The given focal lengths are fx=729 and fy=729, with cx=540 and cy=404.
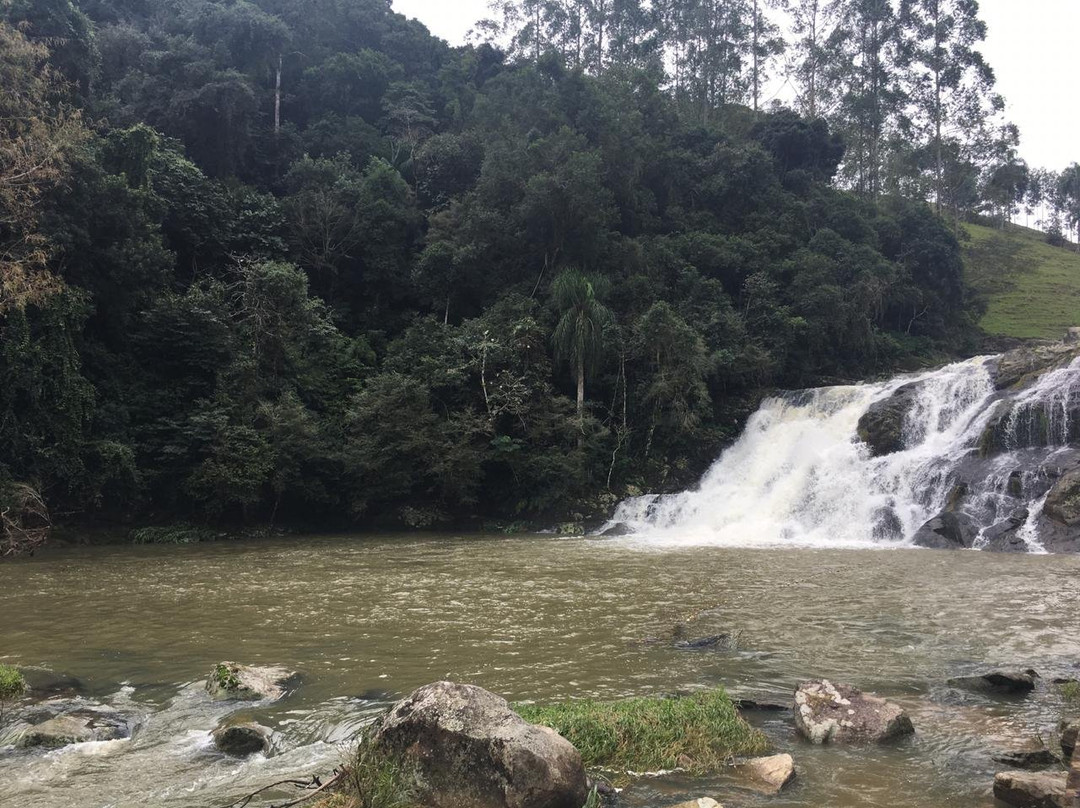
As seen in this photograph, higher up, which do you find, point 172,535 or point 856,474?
point 856,474

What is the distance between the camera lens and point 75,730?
19.0ft

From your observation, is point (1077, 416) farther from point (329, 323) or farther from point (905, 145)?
point (905, 145)

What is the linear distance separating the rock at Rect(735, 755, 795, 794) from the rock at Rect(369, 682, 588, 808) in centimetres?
120

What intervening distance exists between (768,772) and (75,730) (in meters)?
5.30

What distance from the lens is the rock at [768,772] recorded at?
15.2ft

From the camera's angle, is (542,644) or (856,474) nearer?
(542,644)

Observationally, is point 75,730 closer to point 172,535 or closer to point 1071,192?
point 172,535

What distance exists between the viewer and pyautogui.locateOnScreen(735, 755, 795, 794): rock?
15.2 feet

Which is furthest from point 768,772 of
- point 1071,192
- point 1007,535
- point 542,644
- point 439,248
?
point 1071,192

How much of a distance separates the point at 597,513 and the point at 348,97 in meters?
34.8

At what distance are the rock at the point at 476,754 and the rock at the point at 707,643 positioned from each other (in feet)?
14.1

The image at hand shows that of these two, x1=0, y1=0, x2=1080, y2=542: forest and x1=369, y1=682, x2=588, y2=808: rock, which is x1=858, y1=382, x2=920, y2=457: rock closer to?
x1=0, y1=0, x2=1080, y2=542: forest

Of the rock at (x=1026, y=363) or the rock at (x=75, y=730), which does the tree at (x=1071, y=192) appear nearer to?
the rock at (x=1026, y=363)

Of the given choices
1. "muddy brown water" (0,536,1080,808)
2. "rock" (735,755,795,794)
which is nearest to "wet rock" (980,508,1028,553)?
"muddy brown water" (0,536,1080,808)
